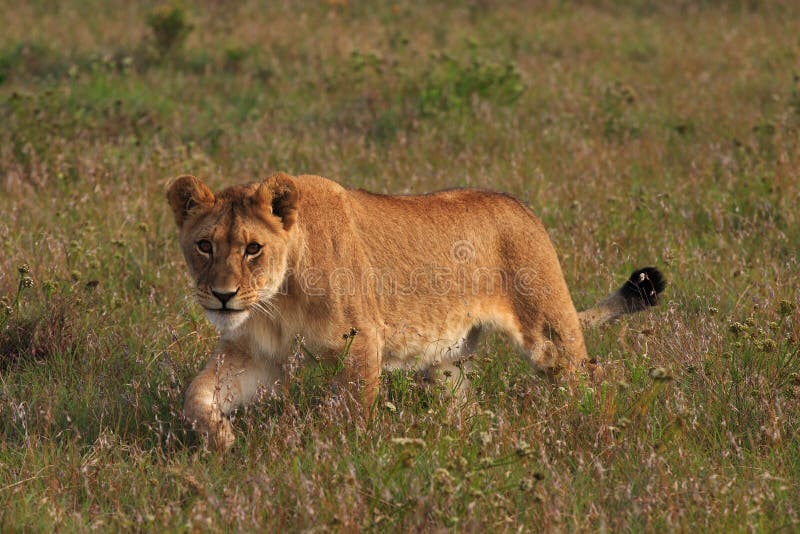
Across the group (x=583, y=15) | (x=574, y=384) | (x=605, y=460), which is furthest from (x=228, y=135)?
(x=583, y=15)

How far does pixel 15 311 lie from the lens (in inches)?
244

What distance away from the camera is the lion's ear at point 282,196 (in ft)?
15.8

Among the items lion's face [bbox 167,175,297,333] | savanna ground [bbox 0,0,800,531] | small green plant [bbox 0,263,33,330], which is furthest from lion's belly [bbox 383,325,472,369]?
small green plant [bbox 0,263,33,330]

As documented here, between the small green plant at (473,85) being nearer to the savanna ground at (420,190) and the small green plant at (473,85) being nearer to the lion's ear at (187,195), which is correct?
Answer: the savanna ground at (420,190)

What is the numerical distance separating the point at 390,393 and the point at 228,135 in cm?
542

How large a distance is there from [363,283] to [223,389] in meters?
0.86

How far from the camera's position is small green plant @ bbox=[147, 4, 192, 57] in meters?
13.4

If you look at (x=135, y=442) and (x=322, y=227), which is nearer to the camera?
(x=135, y=442)

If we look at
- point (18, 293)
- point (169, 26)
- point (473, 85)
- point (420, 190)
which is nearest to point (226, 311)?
point (18, 293)

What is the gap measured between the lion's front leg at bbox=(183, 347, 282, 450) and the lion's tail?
194cm

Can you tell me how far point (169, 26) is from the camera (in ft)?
44.1

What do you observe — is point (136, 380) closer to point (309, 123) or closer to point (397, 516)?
point (397, 516)

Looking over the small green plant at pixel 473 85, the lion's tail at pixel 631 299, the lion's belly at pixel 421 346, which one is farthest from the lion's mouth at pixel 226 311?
the small green plant at pixel 473 85

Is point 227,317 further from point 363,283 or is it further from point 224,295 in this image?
point 363,283
